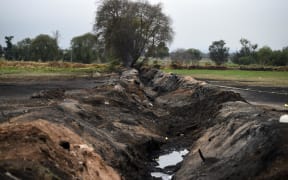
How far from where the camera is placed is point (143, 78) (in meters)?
51.4

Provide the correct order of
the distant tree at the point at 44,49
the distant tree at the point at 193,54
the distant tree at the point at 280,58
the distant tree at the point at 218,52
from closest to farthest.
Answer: the distant tree at the point at 280,58 < the distant tree at the point at 44,49 < the distant tree at the point at 218,52 < the distant tree at the point at 193,54

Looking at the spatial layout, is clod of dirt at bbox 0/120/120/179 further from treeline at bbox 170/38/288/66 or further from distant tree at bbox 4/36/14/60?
distant tree at bbox 4/36/14/60

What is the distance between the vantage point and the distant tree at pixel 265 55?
97.9 meters

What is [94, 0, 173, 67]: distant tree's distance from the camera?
6612 cm

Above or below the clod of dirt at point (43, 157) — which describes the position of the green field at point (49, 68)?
below

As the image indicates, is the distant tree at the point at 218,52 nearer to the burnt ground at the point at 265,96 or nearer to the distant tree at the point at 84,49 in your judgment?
the distant tree at the point at 84,49

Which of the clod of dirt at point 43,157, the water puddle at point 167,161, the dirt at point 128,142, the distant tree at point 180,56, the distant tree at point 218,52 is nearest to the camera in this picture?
the clod of dirt at point 43,157

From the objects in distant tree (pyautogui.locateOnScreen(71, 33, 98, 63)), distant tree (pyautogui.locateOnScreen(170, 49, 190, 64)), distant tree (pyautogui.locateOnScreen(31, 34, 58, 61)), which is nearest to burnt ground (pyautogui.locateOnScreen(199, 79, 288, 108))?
distant tree (pyautogui.locateOnScreen(71, 33, 98, 63))

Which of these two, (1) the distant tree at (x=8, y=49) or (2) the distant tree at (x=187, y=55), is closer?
(1) the distant tree at (x=8, y=49)

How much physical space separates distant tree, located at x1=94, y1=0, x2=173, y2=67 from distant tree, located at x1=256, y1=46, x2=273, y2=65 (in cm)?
3812

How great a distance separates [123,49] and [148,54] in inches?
146

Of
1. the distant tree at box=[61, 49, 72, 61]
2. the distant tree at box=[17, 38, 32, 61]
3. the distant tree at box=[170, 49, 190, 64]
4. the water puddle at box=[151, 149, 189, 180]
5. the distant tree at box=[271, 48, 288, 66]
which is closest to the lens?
the water puddle at box=[151, 149, 189, 180]

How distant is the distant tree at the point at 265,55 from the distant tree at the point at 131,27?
125ft

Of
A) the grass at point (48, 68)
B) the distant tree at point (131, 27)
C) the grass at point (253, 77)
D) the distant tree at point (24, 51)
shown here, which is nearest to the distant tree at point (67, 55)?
the distant tree at point (24, 51)
